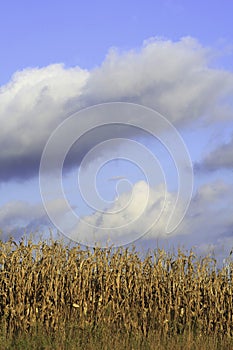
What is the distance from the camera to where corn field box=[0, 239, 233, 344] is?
52.6 ft

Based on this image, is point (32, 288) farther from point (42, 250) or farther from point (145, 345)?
point (145, 345)

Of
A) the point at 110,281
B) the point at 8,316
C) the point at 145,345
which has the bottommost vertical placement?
the point at 145,345

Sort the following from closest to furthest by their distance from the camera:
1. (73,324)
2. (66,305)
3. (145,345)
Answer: (145,345)
(73,324)
(66,305)

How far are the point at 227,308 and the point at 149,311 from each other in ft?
7.39

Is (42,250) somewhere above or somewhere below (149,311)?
above

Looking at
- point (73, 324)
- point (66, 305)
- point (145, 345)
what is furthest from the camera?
point (66, 305)

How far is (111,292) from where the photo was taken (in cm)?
1675

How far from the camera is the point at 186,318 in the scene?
16734 mm

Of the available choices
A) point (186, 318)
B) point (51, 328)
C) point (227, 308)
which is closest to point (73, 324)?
point (51, 328)

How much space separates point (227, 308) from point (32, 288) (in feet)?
17.6

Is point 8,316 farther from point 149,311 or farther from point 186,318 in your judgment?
point 186,318

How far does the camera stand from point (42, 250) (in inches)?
660

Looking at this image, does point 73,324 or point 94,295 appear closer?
point 73,324

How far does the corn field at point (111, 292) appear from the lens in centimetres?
1605
